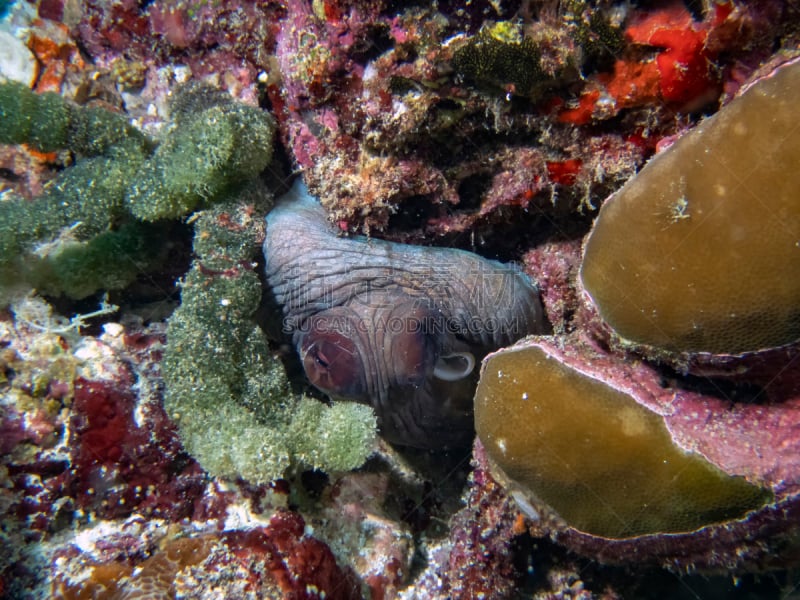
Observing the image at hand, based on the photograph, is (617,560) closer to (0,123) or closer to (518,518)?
(518,518)

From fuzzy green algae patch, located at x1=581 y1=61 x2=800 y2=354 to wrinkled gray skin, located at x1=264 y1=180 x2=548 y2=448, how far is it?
1.74m

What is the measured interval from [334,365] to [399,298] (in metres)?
0.89

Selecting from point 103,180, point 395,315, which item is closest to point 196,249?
point 103,180

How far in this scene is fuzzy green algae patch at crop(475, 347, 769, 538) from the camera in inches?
95.1

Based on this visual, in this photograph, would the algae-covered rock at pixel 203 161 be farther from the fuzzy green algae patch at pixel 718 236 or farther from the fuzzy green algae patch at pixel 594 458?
the fuzzy green algae patch at pixel 718 236

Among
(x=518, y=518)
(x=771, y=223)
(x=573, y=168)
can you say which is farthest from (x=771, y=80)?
(x=518, y=518)

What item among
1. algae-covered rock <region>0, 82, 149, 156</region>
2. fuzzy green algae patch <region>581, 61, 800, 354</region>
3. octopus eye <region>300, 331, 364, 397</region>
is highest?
algae-covered rock <region>0, 82, 149, 156</region>

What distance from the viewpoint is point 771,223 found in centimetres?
210

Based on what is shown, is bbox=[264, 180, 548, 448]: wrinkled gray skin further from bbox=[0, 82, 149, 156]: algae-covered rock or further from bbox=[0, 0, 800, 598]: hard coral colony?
bbox=[0, 82, 149, 156]: algae-covered rock

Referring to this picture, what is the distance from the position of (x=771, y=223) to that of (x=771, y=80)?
732 mm

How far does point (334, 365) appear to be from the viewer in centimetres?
389

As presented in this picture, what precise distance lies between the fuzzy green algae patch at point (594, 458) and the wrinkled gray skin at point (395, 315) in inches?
46.3

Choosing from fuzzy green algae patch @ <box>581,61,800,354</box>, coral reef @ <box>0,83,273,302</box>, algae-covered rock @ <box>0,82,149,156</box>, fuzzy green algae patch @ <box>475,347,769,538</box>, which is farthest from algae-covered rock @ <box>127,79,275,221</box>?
fuzzy green algae patch @ <box>581,61,800,354</box>

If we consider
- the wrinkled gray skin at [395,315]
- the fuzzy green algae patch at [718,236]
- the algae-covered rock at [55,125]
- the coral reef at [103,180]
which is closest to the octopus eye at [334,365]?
the wrinkled gray skin at [395,315]
